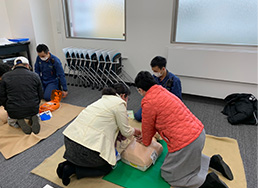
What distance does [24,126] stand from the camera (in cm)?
226

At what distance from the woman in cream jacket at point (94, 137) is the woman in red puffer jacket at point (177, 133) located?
0.79ft

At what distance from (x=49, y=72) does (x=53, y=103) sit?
22.8 inches

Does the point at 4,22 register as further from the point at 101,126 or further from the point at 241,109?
the point at 241,109

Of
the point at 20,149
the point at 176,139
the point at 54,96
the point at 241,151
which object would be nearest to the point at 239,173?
the point at 241,151

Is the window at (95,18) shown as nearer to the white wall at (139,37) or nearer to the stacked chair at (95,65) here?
the white wall at (139,37)

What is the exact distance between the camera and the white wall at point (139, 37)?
127 inches

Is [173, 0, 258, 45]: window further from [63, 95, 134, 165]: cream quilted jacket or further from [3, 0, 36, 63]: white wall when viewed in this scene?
[3, 0, 36, 63]: white wall

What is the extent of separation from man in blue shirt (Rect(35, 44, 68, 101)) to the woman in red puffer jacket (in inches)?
79.5

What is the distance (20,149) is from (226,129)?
99.5 inches

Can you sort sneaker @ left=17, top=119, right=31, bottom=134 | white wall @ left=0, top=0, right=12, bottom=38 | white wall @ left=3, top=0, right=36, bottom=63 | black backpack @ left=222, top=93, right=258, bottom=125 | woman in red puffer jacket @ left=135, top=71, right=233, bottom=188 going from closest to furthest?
woman in red puffer jacket @ left=135, top=71, right=233, bottom=188 < sneaker @ left=17, top=119, right=31, bottom=134 < black backpack @ left=222, top=93, right=258, bottom=125 < white wall @ left=3, top=0, right=36, bottom=63 < white wall @ left=0, top=0, right=12, bottom=38

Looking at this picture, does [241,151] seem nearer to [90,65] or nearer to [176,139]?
[176,139]

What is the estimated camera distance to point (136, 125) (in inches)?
99.0

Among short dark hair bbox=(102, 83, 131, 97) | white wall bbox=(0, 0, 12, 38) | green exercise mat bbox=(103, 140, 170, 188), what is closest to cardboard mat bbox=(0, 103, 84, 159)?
green exercise mat bbox=(103, 140, 170, 188)

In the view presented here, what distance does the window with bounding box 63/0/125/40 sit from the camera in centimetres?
381
